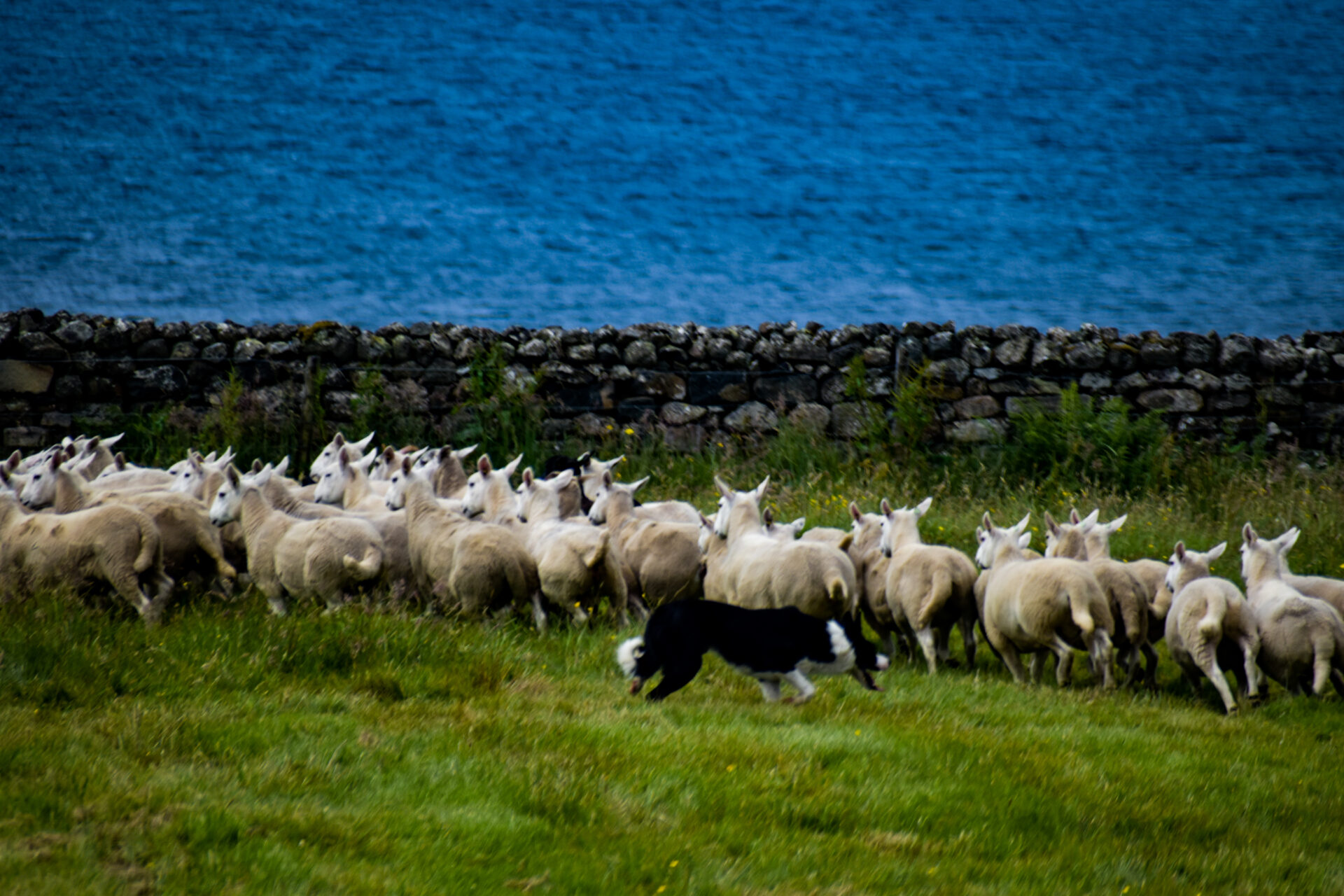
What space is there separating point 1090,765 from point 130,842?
3.80m

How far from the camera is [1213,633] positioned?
19.7ft

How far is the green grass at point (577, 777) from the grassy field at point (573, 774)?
0.05 feet

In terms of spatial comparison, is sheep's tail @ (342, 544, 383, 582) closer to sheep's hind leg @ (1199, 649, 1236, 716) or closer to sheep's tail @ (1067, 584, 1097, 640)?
sheep's tail @ (1067, 584, 1097, 640)

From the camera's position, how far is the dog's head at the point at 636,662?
5402 mm

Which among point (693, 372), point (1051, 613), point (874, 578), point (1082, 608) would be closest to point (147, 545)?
point (874, 578)

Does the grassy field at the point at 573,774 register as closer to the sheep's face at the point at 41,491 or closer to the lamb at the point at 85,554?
the lamb at the point at 85,554

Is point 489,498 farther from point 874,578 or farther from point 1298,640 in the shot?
point 1298,640

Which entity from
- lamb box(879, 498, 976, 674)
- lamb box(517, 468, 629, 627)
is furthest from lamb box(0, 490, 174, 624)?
lamb box(879, 498, 976, 674)

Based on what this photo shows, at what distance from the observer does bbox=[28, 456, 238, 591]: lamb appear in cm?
731

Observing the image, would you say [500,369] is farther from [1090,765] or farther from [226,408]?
[1090,765]

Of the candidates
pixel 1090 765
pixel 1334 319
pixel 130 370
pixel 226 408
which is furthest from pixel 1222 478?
pixel 130 370

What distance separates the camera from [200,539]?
292 inches

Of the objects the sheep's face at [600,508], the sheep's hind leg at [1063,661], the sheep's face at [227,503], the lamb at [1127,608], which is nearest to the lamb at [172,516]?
the sheep's face at [227,503]

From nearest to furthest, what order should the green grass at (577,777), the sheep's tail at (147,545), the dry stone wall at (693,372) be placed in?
the green grass at (577,777)
the sheep's tail at (147,545)
the dry stone wall at (693,372)
